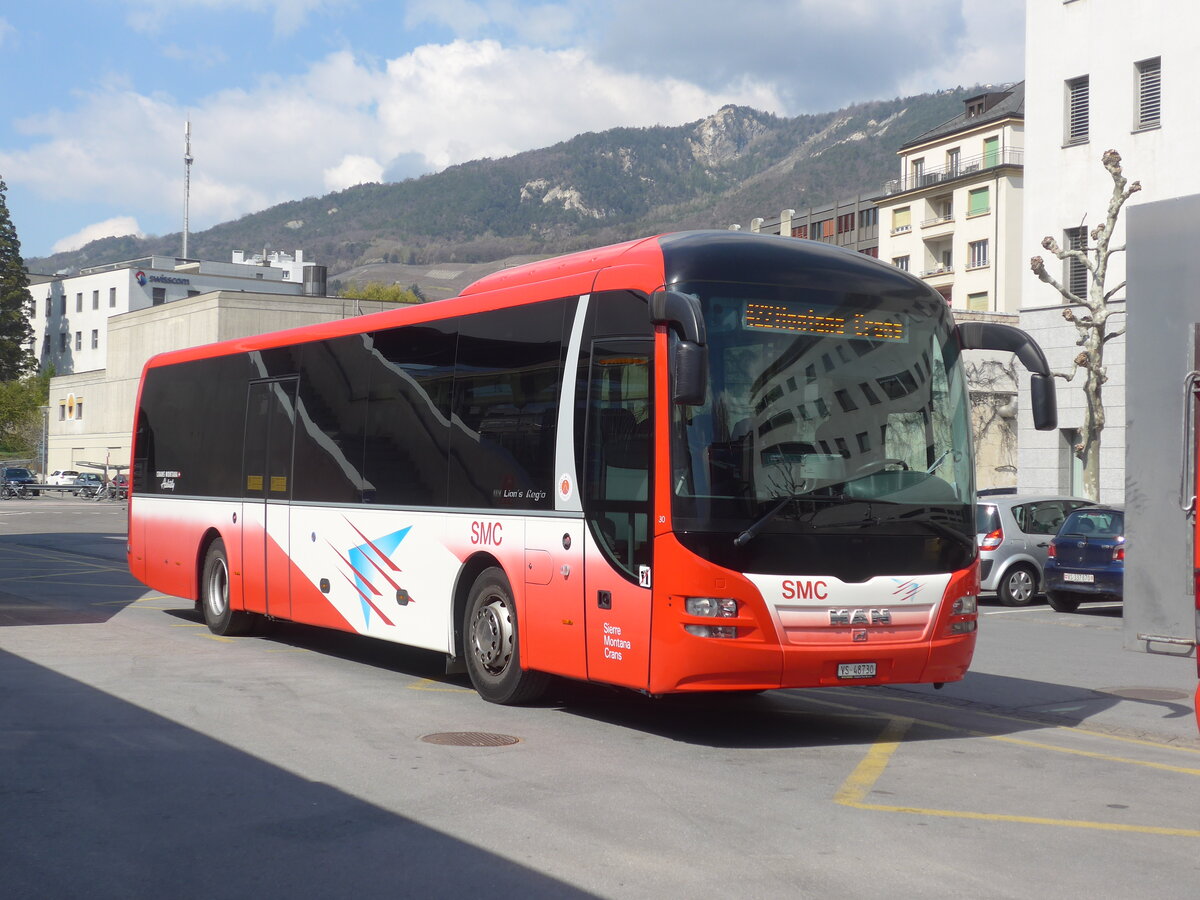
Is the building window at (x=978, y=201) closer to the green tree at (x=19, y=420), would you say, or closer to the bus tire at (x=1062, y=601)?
the bus tire at (x=1062, y=601)

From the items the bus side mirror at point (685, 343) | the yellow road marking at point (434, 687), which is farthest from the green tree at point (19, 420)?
the bus side mirror at point (685, 343)

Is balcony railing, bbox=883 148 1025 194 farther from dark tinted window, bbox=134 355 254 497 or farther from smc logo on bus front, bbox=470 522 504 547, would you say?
smc logo on bus front, bbox=470 522 504 547

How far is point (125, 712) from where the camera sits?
10.2 meters

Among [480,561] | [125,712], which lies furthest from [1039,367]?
[125,712]

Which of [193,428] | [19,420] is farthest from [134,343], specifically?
[193,428]

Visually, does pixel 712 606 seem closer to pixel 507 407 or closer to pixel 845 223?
pixel 507 407

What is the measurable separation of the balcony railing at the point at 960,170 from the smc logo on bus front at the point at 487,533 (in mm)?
65874

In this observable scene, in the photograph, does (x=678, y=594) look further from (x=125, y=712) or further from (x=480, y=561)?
(x=125, y=712)

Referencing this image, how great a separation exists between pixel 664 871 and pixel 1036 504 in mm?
18165

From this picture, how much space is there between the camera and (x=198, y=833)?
6746 mm

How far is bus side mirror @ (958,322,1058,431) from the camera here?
1002 cm

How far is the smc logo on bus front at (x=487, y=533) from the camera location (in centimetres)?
1082

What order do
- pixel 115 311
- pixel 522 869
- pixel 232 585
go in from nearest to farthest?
pixel 522 869
pixel 232 585
pixel 115 311

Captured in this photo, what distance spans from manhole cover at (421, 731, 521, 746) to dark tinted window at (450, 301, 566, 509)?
1678mm
